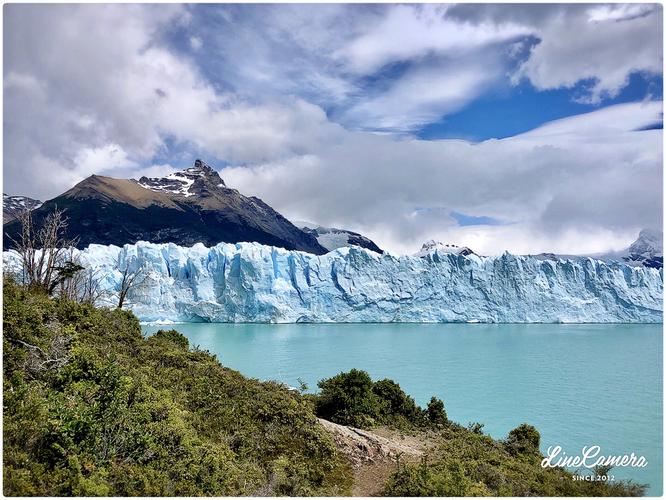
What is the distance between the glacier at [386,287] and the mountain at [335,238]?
70279 millimetres

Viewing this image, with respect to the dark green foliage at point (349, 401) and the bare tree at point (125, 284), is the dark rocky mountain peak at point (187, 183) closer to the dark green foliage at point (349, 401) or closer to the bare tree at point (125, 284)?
the bare tree at point (125, 284)

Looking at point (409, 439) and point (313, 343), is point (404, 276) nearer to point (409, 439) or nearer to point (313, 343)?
point (313, 343)

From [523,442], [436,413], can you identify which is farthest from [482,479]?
[436,413]

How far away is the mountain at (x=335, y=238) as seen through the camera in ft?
431

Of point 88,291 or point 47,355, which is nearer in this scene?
point 47,355

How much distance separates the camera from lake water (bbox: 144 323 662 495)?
12992 millimetres

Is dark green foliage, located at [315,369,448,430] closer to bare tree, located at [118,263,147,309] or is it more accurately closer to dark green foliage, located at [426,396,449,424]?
dark green foliage, located at [426,396,449,424]

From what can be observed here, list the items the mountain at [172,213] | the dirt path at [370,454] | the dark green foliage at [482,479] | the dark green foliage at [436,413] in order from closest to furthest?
1. the dark green foliage at [482,479]
2. the dirt path at [370,454]
3. the dark green foliage at [436,413]
4. the mountain at [172,213]

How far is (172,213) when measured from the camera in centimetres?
10406

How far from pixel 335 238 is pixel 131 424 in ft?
420

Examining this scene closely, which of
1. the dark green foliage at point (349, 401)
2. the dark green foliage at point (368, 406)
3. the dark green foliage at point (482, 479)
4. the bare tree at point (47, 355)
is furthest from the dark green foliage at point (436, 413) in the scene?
the bare tree at point (47, 355)

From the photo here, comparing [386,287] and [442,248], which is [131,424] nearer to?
[386,287]

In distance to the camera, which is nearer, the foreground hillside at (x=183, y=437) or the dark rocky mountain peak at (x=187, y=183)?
the foreground hillside at (x=183, y=437)

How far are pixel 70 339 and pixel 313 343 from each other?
27809mm
